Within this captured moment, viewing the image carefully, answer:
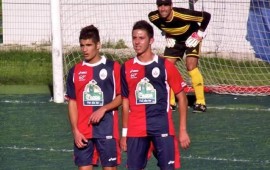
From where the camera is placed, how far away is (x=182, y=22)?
11562 mm

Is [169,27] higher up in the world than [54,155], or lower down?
higher up

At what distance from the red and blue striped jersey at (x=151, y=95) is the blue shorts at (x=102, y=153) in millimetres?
252

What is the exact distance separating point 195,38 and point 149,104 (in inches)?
192

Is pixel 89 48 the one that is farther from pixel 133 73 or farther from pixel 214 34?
pixel 214 34

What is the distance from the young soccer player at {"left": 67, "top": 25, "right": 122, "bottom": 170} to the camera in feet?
23.3

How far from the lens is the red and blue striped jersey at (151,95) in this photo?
692 centimetres

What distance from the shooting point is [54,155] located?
9148 mm

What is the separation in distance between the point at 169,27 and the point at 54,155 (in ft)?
10.4

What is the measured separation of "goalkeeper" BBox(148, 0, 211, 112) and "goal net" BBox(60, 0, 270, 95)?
6.56 feet

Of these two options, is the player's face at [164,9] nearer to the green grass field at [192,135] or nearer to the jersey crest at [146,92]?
the green grass field at [192,135]

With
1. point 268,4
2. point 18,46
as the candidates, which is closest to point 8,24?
point 18,46

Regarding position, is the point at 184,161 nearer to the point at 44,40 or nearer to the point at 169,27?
the point at 169,27

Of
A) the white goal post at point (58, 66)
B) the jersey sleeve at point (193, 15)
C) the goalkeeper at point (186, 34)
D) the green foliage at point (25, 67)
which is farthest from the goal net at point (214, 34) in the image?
the jersey sleeve at point (193, 15)

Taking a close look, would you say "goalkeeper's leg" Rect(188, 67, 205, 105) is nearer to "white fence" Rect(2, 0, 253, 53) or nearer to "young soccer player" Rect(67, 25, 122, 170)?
"white fence" Rect(2, 0, 253, 53)
